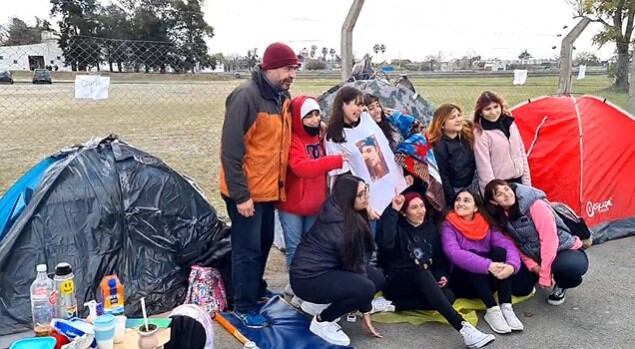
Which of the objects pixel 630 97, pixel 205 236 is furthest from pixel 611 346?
pixel 630 97

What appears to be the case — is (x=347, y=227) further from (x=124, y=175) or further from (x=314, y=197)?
(x=124, y=175)

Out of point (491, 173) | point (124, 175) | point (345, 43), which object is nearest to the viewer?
point (124, 175)

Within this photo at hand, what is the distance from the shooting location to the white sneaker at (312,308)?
3189 millimetres

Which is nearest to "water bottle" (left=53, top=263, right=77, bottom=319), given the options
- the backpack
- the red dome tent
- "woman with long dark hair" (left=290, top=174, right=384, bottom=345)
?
"woman with long dark hair" (left=290, top=174, right=384, bottom=345)

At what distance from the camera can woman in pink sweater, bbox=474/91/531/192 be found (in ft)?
12.6

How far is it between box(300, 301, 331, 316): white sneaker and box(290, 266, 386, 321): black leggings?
0.20 metres

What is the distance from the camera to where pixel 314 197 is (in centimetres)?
322

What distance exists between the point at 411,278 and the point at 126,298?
175 centimetres

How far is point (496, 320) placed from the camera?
3188 mm

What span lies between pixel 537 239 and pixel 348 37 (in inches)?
93.2

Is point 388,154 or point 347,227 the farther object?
point 388,154

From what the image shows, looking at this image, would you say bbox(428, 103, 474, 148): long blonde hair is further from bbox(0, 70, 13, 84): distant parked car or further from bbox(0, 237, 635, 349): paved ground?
bbox(0, 70, 13, 84): distant parked car

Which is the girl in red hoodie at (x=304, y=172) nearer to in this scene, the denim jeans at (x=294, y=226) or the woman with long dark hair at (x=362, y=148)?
the denim jeans at (x=294, y=226)

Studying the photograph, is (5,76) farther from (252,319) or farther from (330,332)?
(330,332)
